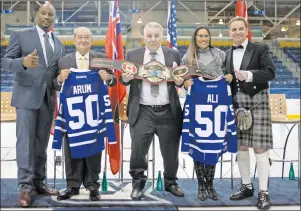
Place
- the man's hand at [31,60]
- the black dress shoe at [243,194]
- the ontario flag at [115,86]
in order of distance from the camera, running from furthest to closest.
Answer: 1. the ontario flag at [115,86]
2. the black dress shoe at [243,194]
3. the man's hand at [31,60]

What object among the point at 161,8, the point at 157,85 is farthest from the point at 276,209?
the point at 161,8

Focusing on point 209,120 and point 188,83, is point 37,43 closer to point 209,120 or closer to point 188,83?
point 188,83

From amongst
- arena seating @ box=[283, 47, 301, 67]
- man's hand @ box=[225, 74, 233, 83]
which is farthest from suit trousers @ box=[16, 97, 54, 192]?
arena seating @ box=[283, 47, 301, 67]

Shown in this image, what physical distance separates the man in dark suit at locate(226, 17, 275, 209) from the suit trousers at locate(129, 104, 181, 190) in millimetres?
574

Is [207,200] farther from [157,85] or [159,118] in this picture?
[157,85]

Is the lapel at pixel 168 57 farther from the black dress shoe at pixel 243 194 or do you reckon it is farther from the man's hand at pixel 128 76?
the black dress shoe at pixel 243 194

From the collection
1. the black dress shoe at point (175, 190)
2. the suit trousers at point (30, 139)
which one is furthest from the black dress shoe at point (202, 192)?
the suit trousers at point (30, 139)

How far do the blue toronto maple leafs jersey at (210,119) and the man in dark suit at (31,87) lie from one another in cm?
A: 118

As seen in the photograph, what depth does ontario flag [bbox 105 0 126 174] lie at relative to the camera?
11.8 ft

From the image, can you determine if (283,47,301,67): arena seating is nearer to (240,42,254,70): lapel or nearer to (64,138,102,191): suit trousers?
(240,42,254,70): lapel

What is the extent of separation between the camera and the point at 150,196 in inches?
123

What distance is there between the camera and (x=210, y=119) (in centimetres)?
292

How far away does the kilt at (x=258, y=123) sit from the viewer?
2867 mm

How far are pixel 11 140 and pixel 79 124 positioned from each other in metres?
4.26
